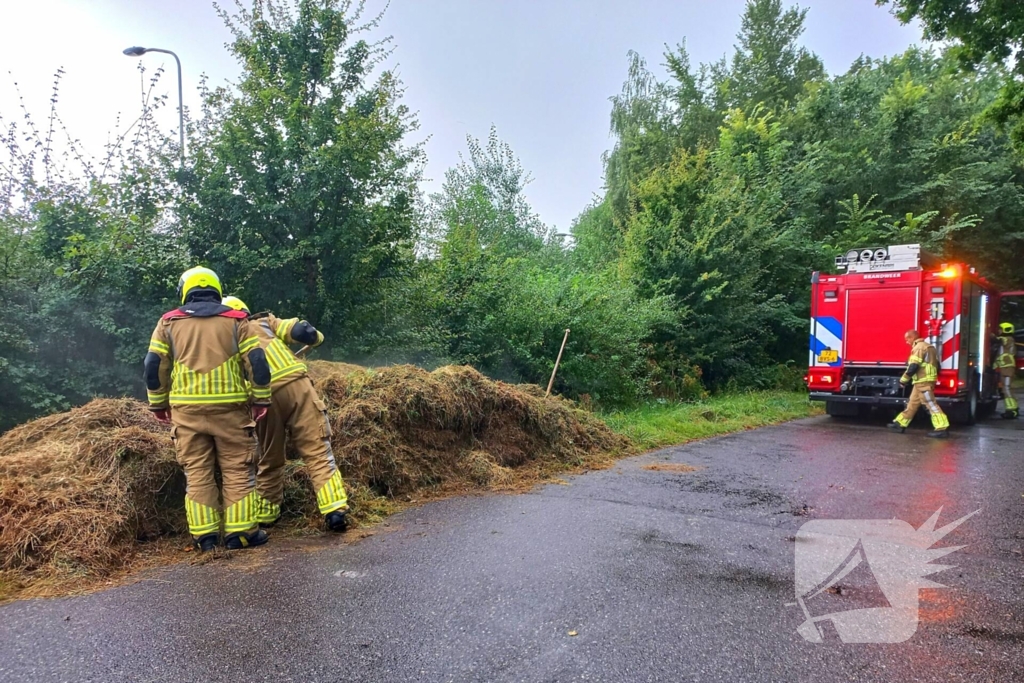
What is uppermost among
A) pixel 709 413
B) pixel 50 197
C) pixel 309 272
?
pixel 50 197

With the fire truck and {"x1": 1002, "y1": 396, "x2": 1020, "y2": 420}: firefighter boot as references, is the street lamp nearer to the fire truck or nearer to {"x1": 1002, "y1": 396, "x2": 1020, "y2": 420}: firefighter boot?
the fire truck

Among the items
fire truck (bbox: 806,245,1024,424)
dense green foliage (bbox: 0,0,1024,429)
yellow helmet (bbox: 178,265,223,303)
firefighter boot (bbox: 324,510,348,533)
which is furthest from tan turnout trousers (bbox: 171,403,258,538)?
fire truck (bbox: 806,245,1024,424)

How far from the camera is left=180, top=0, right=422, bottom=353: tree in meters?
8.59

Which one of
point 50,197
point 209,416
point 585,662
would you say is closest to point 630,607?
point 585,662

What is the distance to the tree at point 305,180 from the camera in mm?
8594

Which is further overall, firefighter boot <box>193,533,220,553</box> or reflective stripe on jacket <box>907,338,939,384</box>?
reflective stripe on jacket <box>907,338,939,384</box>

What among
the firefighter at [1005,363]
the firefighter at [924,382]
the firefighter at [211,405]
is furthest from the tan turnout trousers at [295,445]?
the firefighter at [1005,363]

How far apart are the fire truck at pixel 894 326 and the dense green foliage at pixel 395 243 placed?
9.24 feet

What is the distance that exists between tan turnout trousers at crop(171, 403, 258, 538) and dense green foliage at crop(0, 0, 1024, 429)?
3914mm

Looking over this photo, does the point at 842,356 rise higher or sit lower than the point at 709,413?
higher

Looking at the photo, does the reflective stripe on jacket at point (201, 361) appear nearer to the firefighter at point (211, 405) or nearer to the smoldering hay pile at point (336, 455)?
the firefighter at point (211, 405)

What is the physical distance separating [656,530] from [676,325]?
9.62m

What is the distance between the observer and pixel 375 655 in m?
3.00

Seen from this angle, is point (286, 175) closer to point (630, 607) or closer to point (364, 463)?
point (364, 463)
